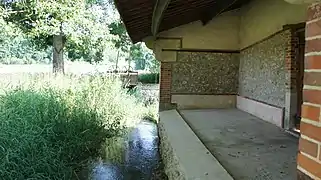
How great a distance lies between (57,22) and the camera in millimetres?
12164

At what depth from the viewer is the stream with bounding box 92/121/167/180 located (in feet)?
18.5

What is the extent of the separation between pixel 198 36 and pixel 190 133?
4.51 meters

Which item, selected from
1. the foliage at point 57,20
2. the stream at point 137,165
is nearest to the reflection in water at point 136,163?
the stream at point 137,165

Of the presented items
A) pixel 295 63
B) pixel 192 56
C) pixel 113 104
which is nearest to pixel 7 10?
pixel 113 104

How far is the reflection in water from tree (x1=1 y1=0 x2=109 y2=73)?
16.6 ft

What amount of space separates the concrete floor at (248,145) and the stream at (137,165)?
0.98 meters

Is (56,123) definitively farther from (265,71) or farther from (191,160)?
(265,71)

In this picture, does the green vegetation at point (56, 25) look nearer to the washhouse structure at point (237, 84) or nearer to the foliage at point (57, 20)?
the foliage at point (57, 20)

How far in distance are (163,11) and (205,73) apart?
4.44 meters

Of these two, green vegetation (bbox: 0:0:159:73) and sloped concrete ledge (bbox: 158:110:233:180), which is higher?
green vegetation (bbox: 0:0:159:73)

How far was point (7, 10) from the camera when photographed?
12086 millimetres

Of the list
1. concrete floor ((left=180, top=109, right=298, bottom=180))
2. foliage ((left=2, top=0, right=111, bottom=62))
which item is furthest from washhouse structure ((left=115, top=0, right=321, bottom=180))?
foliage ((left=2, top=0, right=111, bottom=62))

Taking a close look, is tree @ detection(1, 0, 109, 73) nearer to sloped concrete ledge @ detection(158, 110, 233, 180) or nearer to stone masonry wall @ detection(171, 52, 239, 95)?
stone masonry wall @ detection(171, 52, 239, 95)

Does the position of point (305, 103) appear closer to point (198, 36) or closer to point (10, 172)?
point (10, 172)
